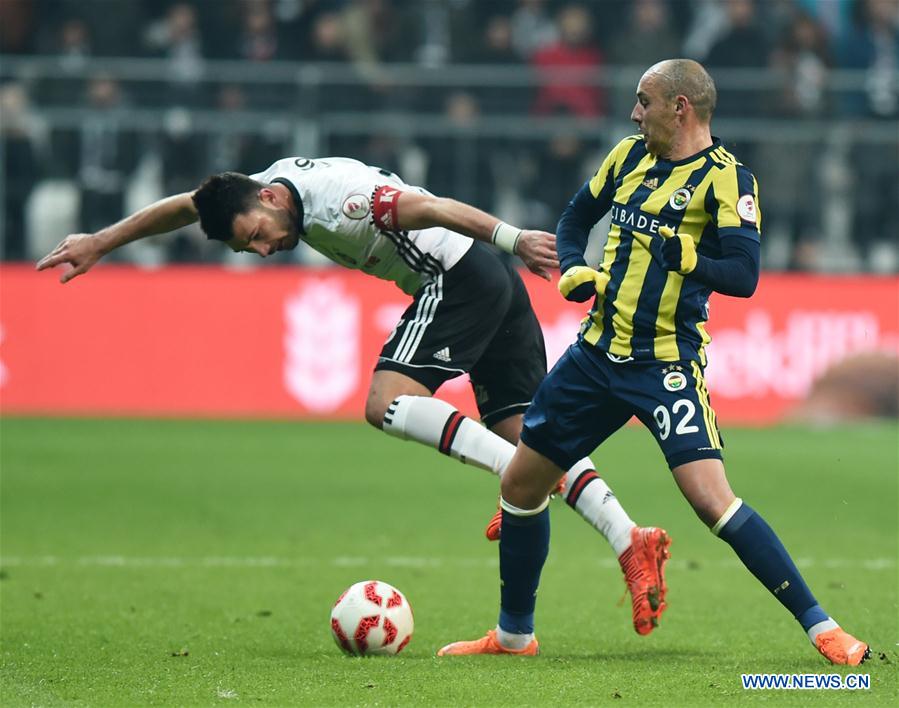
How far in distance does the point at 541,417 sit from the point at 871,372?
32.9 feet

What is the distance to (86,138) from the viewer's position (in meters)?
15.2

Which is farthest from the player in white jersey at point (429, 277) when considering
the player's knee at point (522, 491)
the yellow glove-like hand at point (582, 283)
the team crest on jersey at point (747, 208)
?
the team crest on jersey at point (747, 208)

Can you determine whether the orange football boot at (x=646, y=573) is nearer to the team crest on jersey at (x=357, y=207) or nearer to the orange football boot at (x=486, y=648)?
the orange football boot at (x=486, y=648)

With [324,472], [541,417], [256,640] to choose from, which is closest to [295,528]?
[324,472]

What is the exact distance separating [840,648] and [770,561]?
37 centimetres

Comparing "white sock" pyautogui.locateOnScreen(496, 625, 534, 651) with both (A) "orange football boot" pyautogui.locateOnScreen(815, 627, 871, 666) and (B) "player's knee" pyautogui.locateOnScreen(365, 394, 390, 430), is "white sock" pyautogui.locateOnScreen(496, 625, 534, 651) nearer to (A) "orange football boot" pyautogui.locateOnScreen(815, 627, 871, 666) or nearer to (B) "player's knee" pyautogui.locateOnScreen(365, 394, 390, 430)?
(B) "player's knee" pyautogui.locateOnScreen(365, 394, 390, 430)

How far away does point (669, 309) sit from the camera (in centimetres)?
551

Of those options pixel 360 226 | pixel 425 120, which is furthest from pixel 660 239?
pixel 425 120

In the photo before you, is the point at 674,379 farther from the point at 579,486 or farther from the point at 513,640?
the point at 513,640

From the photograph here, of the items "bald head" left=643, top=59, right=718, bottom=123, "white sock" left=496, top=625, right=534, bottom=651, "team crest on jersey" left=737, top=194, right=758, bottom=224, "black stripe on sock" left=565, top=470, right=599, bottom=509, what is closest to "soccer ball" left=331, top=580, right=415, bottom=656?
"white sock" left=496, top=625, right=534, bottom=651

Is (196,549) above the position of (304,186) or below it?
below

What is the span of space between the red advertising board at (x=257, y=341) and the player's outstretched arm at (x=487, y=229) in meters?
8.69

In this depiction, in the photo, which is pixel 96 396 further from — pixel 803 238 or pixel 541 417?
pixel 541 417

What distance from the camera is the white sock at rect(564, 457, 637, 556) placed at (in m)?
6.04
